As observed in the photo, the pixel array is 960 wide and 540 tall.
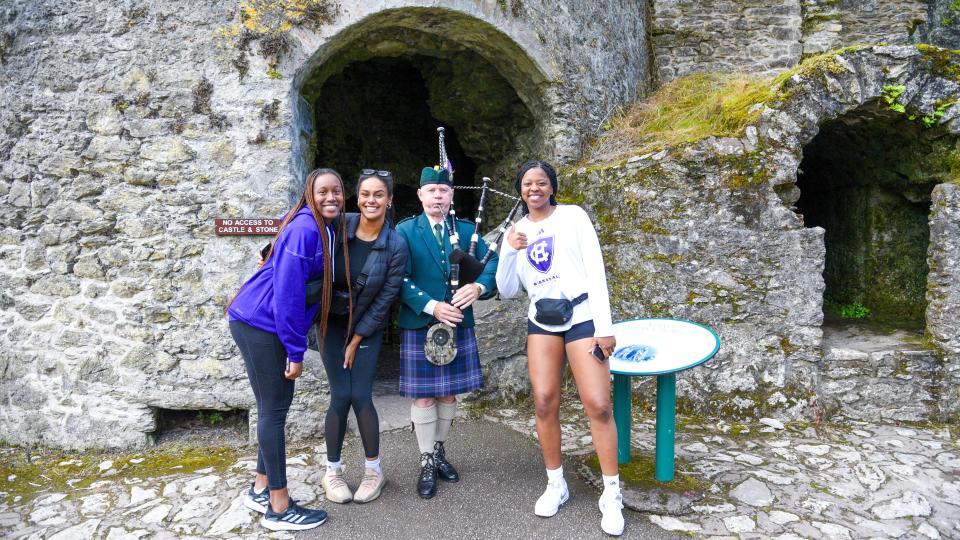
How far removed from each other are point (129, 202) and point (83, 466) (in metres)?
1.88

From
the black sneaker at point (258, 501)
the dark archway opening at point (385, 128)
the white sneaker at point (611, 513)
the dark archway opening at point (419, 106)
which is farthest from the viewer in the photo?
the dark archway opening at point (385, 128)

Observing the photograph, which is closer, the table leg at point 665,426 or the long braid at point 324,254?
the long braid at point 324,254

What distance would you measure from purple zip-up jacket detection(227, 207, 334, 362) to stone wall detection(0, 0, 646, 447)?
1.57 m

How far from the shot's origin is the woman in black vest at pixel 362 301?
3.04 meters

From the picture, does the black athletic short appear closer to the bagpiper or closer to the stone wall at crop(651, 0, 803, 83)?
the bagpiper

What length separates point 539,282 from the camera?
3.00 metres

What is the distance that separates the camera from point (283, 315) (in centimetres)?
272

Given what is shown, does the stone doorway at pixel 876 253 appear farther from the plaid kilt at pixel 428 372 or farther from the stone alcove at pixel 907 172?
the plaid kilt at pixel 428 372

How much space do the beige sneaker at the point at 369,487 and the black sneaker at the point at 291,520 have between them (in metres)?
0.25

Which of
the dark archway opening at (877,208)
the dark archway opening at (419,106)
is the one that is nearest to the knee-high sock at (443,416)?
the dark archway opening at (419,106)

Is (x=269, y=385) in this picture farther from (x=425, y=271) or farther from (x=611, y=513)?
(x=611, y=513)

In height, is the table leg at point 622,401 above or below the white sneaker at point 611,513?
above

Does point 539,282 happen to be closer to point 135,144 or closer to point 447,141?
point 135,144

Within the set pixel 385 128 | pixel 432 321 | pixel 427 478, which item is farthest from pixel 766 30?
pixel 427 478
